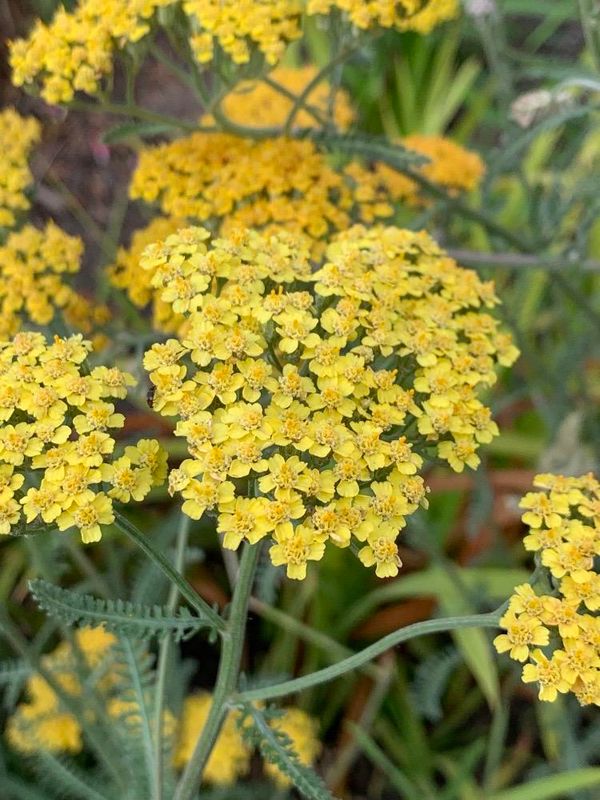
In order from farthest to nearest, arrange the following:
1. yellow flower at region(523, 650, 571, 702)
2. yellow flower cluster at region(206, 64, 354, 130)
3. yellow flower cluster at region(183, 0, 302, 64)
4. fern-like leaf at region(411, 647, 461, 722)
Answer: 1. fern-like leaf at region(411, 647, 461, 722)
2. yellow flower cluster at region(206, 64, 354, 130)
3. yellow flower cluster at region(183, 0, 302, 64)
4. yellow flower at region(523, 650, 571, 702)

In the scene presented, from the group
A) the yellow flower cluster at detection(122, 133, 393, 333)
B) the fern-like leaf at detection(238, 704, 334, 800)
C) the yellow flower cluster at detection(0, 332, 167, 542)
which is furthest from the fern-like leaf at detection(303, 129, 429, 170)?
the fern-like leaf at detection(238, 704, 334, 800)

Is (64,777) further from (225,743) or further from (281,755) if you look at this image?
(281,755)

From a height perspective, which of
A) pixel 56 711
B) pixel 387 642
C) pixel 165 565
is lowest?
pixel 56 711

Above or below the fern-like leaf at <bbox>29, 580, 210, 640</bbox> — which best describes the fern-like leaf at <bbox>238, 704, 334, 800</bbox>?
below

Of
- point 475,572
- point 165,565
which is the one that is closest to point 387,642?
point 165,565

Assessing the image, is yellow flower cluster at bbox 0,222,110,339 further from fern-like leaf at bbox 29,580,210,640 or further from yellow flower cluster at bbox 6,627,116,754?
yellow flower cluster at bbox 6,627,116,754

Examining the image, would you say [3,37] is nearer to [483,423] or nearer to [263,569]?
[263,569]

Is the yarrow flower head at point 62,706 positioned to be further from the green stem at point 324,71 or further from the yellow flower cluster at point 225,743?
the green stem at point 324,71
